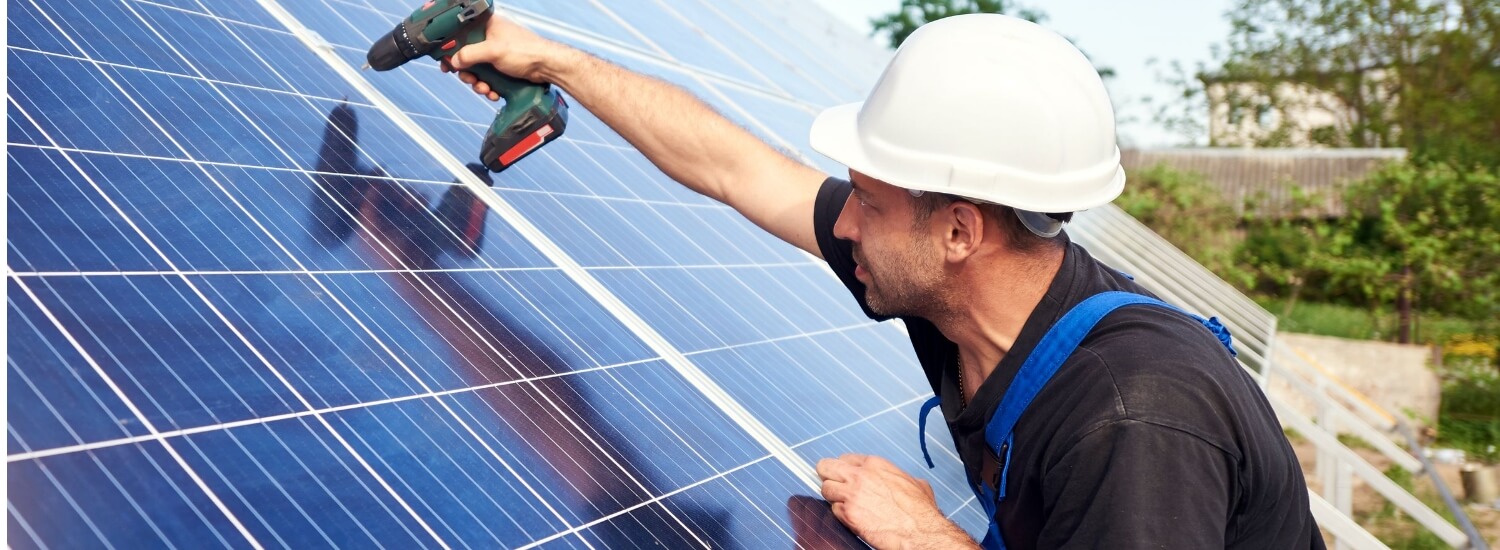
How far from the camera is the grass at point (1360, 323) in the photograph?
29688mm

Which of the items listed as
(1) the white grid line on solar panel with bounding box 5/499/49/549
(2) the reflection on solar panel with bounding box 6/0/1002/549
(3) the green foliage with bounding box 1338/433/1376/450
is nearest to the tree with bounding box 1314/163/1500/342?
(3) the green foliage with bounding box 1338/433/1376/450

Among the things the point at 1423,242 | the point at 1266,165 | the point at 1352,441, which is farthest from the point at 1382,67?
the point at 1352,441

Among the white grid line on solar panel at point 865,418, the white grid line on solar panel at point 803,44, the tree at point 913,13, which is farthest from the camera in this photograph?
the tree at point 913,13

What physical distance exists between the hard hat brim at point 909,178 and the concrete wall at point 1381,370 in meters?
22.9

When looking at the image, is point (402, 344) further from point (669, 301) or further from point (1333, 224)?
point (1333, 224)

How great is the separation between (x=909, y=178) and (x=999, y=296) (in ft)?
1.22

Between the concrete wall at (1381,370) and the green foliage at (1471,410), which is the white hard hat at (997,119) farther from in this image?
the concrete wall at (1381,370)

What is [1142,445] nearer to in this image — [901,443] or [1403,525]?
[901,443]

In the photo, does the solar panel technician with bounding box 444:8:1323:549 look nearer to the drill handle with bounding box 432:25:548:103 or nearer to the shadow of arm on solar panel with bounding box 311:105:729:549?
the shadow of arm on solar panel with bounding box 311:105:729:549

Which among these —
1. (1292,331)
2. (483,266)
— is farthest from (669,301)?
(1292,331)

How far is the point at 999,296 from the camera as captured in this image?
3.15 metres

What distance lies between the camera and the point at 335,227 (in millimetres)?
3057

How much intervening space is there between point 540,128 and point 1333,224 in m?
34.8

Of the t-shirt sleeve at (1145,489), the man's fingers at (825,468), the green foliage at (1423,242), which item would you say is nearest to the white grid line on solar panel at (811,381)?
the man's fingers at (825,468)
